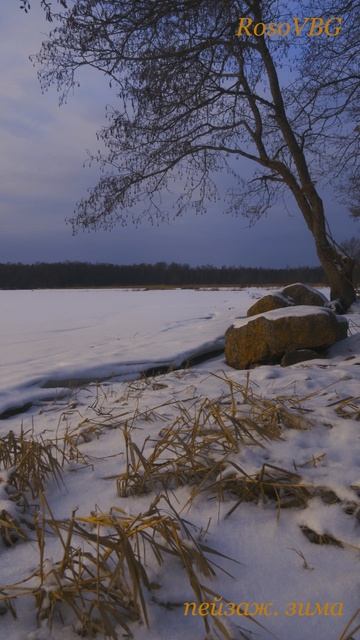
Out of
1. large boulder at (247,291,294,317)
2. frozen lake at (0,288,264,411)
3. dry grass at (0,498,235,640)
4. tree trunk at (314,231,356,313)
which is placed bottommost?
frozen lake at (0,288,264,411)

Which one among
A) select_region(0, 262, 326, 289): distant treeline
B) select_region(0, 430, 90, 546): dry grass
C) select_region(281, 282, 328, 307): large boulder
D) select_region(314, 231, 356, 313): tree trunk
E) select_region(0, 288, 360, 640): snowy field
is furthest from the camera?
select_region(0, 262, 326, 289): distant treeline

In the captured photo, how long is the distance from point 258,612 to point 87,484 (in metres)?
0.86

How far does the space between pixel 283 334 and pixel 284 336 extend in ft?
0.09

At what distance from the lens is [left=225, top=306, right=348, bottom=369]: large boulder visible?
4844mm

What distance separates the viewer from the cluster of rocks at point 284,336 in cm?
483

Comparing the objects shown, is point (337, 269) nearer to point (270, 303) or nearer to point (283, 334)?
point (270, 303)

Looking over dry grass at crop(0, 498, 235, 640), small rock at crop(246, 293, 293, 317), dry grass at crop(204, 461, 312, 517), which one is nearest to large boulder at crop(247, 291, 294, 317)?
small rock at crop(246, 293, 293, 317)

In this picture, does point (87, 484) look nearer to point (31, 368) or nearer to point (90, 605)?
point (90, 605)

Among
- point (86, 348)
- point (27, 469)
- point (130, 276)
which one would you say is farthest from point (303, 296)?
point (130, 276)

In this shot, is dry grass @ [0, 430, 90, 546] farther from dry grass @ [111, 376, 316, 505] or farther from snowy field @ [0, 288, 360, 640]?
dry grass @ [111, 376, 316, 505]

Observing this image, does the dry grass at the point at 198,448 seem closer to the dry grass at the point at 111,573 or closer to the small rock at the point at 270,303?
the dry grass at the point at 111,573

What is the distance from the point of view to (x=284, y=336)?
16.1ft

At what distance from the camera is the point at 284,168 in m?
8.38

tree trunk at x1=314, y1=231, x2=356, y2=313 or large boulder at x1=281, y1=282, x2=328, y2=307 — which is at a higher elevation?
tree trunk at x1=314, y1=231, x2=356, y2=313
